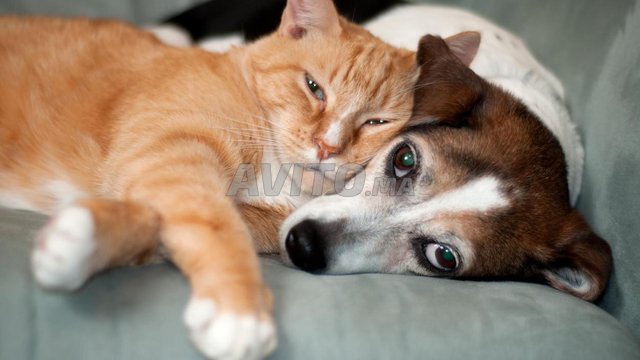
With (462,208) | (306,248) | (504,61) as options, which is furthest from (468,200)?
(504,61)

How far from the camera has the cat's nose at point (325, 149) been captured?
5.68 feet

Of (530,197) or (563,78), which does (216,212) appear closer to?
(530,197)

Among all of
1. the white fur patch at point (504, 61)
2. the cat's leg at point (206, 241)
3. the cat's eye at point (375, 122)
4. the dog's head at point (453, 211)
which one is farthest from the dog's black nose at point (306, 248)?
the white fur patch at point (504, 61)

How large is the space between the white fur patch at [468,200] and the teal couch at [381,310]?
0.75ft

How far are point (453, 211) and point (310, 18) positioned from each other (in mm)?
788

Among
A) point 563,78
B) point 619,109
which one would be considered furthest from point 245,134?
point 563,78

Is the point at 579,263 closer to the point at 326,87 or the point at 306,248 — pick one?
the point at 306,248

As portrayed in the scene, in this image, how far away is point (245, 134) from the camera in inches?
68.6

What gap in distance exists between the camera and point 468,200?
5.48 feet

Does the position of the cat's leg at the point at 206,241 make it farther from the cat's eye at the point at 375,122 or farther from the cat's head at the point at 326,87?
the cat's eye at the point at 375,122

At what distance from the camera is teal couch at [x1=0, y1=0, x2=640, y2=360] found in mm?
1130

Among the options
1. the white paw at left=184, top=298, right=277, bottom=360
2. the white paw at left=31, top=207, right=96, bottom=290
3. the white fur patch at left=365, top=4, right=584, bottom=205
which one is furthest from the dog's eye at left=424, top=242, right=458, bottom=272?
the white paw at left=31, top=207, right=96, bottom=290

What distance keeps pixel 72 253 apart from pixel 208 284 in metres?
0.25

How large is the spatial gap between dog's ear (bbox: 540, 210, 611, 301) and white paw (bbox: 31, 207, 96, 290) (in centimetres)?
125
